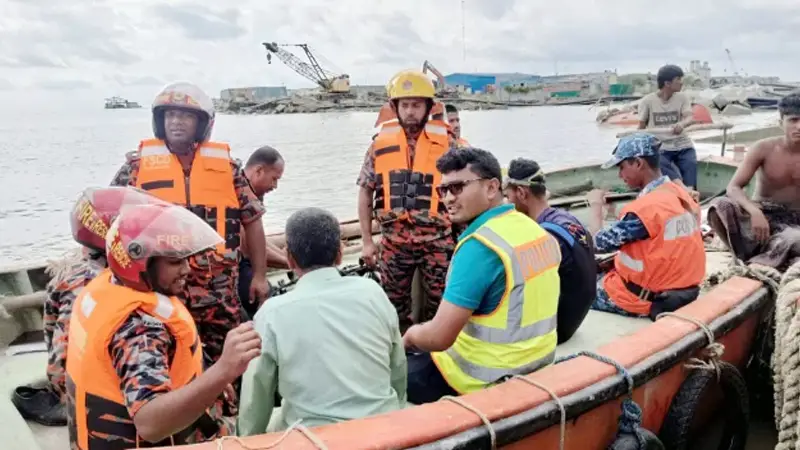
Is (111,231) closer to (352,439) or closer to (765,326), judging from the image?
(352,439)

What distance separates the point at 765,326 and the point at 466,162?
7.58 feet

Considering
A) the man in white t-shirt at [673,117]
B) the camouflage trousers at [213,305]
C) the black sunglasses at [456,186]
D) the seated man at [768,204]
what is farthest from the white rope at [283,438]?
the man in white t-shirt at [673,117]

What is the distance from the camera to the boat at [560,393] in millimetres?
2006

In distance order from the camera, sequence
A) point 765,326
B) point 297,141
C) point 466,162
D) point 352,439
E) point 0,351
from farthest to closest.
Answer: point 297,141 → point 0,351 → point 765,326 → point 466,162 → point 352,439

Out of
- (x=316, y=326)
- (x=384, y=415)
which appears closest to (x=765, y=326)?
(x=384, y=415)

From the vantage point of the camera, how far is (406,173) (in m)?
3.75

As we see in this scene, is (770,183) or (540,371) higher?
(770,183)

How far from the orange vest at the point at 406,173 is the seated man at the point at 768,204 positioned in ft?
5.92

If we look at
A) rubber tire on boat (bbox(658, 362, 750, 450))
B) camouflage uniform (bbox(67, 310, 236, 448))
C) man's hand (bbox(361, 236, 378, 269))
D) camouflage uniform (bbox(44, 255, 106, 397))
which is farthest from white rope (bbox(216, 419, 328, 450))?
man's hand (bbox(361, 236, 378, 269))

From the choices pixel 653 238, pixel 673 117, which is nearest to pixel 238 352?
pixel 653 238

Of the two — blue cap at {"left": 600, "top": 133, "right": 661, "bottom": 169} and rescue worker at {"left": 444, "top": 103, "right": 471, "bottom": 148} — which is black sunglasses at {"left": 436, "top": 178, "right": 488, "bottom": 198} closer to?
blue cap at {"left": 600, "top": 133, "right": 661, "bottom": 169}

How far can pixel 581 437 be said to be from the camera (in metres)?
2.49

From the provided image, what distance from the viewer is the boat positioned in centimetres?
201

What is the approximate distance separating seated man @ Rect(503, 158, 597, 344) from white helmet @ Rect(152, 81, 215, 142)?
145cm
